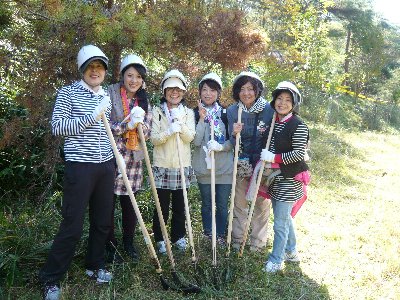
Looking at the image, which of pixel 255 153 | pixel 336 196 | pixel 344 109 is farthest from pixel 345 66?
pixel 255 153

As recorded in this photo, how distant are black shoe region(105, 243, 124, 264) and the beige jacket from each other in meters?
0.79

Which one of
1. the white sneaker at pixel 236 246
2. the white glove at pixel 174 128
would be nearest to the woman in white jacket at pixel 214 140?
the white sneaker at pixel 236 246

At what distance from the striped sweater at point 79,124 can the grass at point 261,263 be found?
940 millimetres

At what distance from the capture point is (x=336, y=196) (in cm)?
628

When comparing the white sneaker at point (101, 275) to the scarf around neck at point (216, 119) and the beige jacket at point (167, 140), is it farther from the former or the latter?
the scarf around neck at point (216, 119)

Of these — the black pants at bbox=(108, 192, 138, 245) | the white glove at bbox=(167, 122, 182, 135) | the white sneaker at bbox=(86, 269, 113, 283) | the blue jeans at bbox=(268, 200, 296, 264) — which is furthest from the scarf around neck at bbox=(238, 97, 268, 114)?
the white sneaker at bbox=(86, 269, 113, 283)

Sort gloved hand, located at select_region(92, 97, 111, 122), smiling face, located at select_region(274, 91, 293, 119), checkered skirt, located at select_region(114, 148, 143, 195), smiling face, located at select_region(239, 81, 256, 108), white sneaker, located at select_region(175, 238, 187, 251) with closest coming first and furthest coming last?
1. gloved hand, located at select_region(92, 97, 111, 122)
2. checkered skirt, located at select_region(114, 148, 143, 195)
3. smiling face, located at select_region(274, 91, 293, 119)
4. smiling face, located at select_region(239, 81, 256, 108)
5. white sneaker, located at select_region(175, 238, 187, 251)

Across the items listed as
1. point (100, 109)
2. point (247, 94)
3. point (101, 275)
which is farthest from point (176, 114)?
point (101, 275)

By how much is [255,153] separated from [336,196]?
313cm

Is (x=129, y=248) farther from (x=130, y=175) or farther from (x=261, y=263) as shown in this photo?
(x=261, y=263)

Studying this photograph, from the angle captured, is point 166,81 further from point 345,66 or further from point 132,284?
point 345,66

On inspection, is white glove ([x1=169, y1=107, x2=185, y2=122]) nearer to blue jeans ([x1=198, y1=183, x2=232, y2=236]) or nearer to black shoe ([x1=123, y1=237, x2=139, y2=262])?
blue jeans ([x1=198, y1=183, x2=232, y2=236])

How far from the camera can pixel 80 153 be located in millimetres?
2768

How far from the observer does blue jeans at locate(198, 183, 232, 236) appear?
380 centimetres
